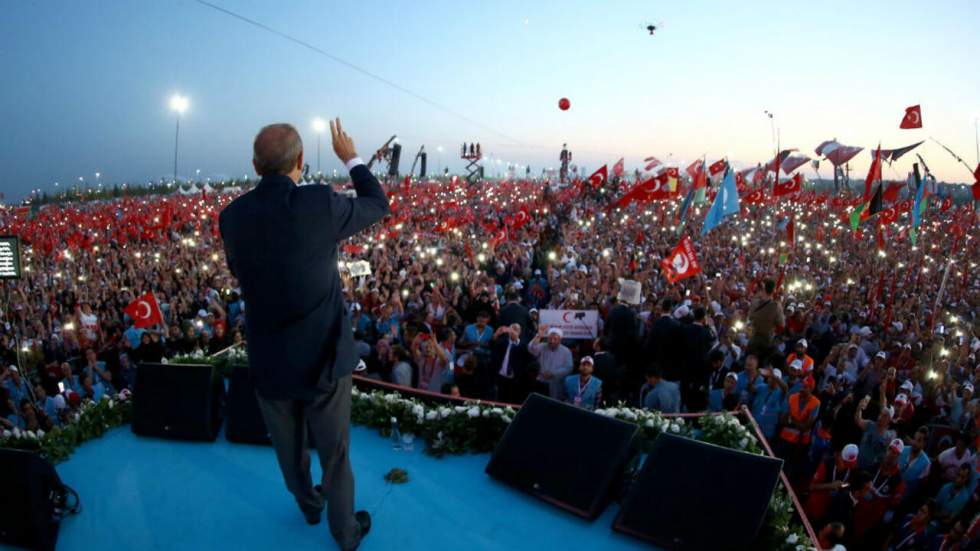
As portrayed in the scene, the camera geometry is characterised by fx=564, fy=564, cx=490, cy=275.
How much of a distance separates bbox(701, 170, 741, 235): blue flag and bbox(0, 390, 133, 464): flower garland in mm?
11134

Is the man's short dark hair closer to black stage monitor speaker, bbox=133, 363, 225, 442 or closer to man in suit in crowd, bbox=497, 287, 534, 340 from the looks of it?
black stage monitor speaker, bbox=133, 363, 225, 442

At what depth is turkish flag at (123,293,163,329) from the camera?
29.6 ft

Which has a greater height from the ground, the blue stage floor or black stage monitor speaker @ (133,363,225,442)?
black stage monitor speaker @ (133,363,225,442)

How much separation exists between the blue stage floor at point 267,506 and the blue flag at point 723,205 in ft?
33.6

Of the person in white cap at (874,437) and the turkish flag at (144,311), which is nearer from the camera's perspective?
the person in white cap at (874,437)

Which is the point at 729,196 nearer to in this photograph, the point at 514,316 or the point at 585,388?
the point at 514,316

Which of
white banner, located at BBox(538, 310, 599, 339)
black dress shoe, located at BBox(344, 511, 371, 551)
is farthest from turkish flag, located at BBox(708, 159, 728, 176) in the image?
black dress shoe, located at BBox(344, 511, 371, 551)

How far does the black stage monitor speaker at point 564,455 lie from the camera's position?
132 inches

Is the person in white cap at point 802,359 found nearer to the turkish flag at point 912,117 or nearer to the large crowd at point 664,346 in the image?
the large crowd at point 664,346

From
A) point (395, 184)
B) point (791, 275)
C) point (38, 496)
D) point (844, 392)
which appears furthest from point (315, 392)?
point (395, 184)

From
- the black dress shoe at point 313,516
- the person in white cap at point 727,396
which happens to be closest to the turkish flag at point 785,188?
the person in white cap at point 727,396

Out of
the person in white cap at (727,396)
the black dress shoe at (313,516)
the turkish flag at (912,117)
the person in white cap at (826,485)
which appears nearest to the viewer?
the black dress shoe at (313,516)

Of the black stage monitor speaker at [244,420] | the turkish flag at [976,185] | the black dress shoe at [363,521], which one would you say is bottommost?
the black dress shoe at [363,521]

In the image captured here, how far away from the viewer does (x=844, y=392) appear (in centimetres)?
755
